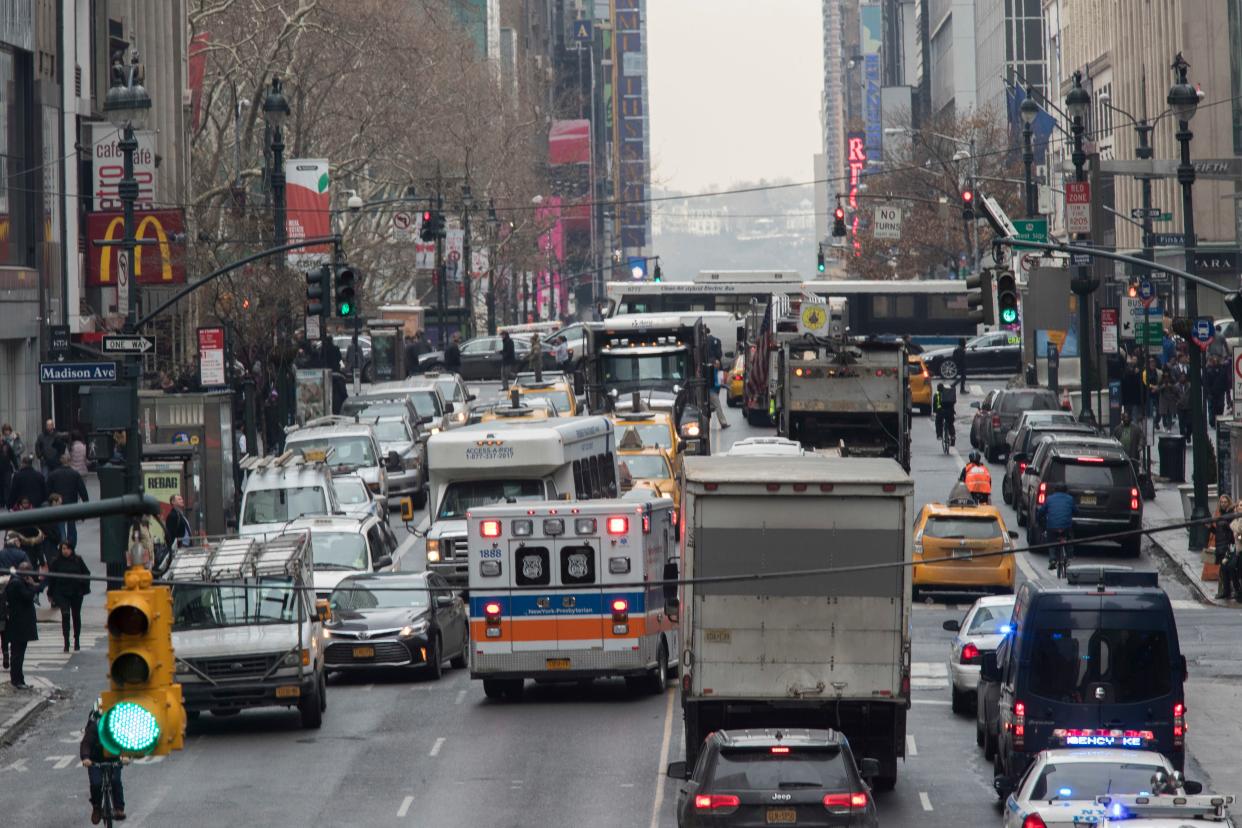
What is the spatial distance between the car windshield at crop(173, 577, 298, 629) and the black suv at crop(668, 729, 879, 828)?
32.5 ft

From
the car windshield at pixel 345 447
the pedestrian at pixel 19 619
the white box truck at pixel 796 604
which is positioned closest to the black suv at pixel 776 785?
the white box truck at pixel 796 604

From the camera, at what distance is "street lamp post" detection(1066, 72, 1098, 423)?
47.3 m

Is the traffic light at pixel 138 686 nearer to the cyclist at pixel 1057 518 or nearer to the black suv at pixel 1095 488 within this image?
the cyclist at pixel 1057 518

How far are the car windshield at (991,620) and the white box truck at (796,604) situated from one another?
4.63m

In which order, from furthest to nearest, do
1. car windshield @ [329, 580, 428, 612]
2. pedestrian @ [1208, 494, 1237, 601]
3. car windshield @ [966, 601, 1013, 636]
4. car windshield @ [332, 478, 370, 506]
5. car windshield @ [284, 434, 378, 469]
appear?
car windshield @ [284, 434, 378, 469], car windshield @ [332, 478, 370, 506], pedestrian @ [1208, 494, 1237, 601], car windshield @ [329, 580, 428, 612], car windshield @ [966, 601, 1013, 636]

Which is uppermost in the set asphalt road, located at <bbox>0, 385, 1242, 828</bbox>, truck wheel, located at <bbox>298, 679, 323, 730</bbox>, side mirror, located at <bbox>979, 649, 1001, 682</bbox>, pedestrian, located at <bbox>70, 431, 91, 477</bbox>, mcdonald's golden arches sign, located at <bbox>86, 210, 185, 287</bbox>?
mcdonald's golden arches sign, located at <bbox>86, 210, 185, 287</bbox>

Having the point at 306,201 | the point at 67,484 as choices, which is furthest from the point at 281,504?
the point at 306,201

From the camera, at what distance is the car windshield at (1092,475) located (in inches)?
1550

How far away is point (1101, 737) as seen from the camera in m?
20.8

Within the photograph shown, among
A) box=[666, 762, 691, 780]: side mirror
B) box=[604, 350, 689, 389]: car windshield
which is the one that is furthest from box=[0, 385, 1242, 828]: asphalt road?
box=[604, 350, 689, 389]: car windshield

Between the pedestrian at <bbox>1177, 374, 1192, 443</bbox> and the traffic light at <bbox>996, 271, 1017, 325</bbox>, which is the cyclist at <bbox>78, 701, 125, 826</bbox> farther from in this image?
the pedestrian at <bbox>1177, 374, 1192, 443</bbox>

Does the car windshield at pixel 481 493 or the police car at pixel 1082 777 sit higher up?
the car windshield at pixel 481 493

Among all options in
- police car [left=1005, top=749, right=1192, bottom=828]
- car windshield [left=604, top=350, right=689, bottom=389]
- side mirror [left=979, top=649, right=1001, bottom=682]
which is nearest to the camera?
police car [left=1005, top=749, right=1192, bottom=828]

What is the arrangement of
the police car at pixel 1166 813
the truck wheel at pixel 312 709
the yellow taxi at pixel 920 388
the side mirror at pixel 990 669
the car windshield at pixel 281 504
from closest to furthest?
1. the police car at pixel 1166 813
2. the side mirror at pixel 990 669
3. the truck wheel at pixel 312 709
4. the car windshield at pixel 281 504
5. the yellow taxi at pixel 920 388
